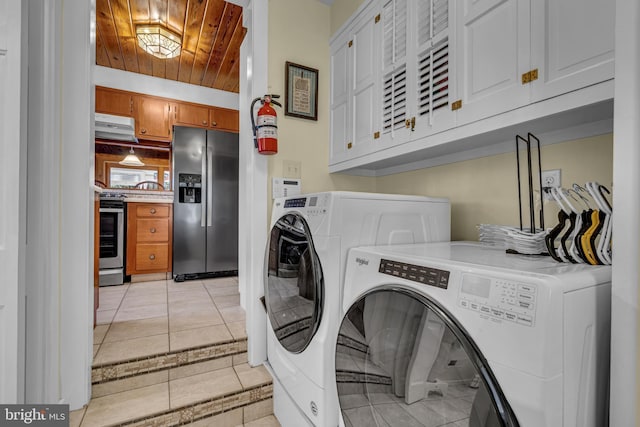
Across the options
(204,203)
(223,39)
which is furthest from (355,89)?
(204,203)

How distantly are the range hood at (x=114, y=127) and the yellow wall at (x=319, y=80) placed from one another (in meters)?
2.58

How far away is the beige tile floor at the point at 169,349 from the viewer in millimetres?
1513

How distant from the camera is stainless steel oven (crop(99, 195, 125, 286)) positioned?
322cm

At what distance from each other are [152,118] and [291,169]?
295 centimetres

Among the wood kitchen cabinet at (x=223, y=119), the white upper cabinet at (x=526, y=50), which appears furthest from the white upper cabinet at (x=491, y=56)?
the wood kitchen cabinet at (x=223, y=119)

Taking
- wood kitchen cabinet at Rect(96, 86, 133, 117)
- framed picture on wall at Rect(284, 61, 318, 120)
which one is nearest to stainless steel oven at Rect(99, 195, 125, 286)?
wood kitchen cabinet at Rect(96, 86, 133, 117)

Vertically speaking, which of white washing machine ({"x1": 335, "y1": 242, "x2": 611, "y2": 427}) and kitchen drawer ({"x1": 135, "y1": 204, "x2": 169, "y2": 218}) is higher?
kitchen drawer ({"x1": 135, "y1": 204, "x2": 169, "y2": 218})

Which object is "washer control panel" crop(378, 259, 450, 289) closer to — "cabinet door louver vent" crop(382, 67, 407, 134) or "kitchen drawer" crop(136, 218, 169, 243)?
"cabinet door louver vent" crop(382, 67, 407, 134)

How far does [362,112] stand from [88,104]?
151cm

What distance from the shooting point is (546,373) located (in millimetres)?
562

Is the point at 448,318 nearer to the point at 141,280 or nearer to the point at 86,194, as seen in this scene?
the point at 86,194

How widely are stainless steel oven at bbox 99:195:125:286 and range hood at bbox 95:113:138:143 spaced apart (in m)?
0.95

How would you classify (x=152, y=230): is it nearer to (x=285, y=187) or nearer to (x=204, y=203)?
(x=204, y=203)

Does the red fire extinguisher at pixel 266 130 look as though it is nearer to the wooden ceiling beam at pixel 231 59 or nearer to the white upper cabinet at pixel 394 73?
the white upper cabinet at pixel 394 73
